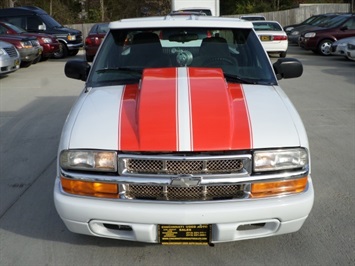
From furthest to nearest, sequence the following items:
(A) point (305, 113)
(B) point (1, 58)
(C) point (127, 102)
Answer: (B) point (1, 58), (A) point (305, 113), (C) point (127, 102)

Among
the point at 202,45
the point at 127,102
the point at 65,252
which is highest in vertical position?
the point at 202,45

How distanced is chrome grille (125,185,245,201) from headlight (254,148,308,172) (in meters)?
0.19

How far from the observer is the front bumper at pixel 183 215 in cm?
307

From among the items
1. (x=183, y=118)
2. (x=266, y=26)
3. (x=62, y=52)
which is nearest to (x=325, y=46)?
(x=266, y=26)

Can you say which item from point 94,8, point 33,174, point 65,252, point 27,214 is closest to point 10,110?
point 33,174

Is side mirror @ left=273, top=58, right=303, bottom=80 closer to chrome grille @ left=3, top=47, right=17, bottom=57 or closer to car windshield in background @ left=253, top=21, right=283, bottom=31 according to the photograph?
chrome grille @ left=3, top=47, right=17, bottom=57

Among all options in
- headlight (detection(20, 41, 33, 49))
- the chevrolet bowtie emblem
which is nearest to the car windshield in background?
headlight (detection(20, 41, 33, 49))

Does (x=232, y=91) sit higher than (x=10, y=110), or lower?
higher

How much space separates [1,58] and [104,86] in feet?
30.5

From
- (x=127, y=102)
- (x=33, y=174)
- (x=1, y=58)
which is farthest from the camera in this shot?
(x=1, y=58)

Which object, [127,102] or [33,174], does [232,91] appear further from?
[33,174]

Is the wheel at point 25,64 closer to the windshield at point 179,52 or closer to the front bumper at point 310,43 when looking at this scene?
the front bumper at point 310,43

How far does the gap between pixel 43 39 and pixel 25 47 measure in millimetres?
2809

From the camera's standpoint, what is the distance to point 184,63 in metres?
4.55
